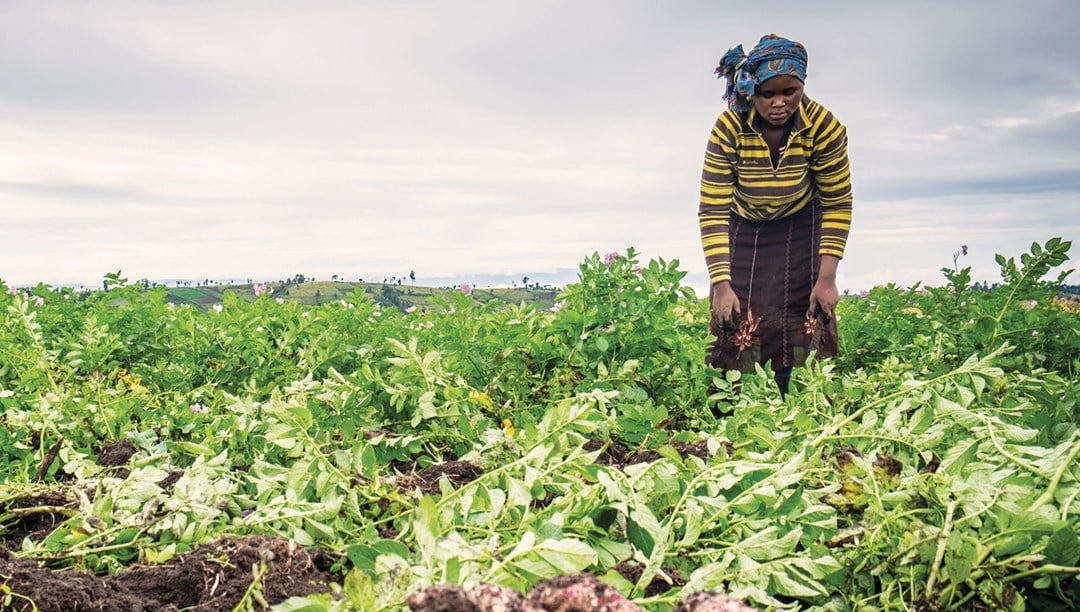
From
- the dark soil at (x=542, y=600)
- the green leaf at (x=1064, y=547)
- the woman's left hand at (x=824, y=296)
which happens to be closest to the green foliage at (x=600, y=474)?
the green leaf at (x=1064, y=547)

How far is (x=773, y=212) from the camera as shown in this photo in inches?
252

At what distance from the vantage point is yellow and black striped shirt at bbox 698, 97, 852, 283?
617 cm

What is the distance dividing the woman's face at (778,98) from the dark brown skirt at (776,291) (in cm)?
79

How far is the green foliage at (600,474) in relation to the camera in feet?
5.50

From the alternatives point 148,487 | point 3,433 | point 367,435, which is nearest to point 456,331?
point 367,435

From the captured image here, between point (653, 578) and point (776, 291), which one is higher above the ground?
point (776, 291)

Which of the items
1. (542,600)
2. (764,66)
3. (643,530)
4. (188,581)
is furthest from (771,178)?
(542,600)

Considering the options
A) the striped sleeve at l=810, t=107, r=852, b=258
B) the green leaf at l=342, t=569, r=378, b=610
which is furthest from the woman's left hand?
the green leaf at l=342, t=569, r=378, b=610

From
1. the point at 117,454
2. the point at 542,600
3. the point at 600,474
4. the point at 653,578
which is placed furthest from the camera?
the point at 117,454

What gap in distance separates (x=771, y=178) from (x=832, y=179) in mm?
472

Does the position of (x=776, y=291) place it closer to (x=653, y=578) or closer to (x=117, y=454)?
(x=117, y=454)

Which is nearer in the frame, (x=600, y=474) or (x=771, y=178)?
(x=600, y=474)

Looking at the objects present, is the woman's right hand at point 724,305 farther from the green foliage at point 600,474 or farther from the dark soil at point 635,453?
the dark soil at point 635,453

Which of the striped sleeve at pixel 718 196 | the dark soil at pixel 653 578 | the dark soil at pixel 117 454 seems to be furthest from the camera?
the striped sleeve at pixel 718 196
